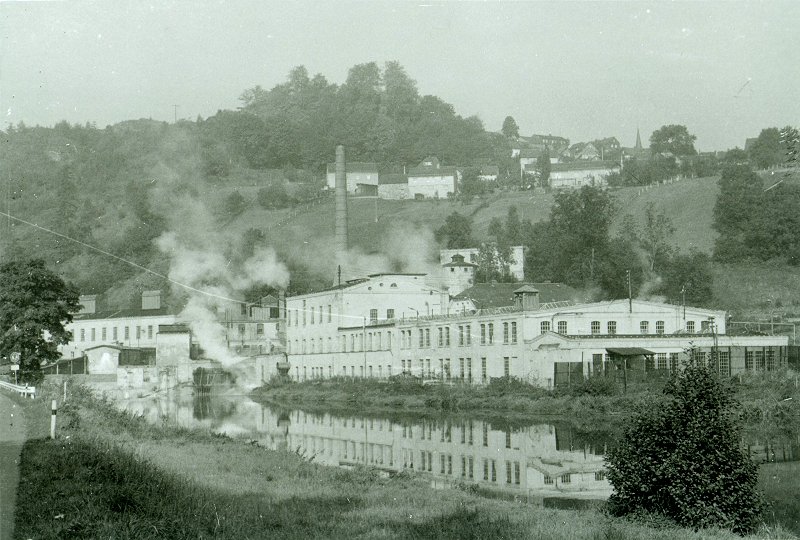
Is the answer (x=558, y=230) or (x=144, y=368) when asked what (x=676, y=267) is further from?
(x=144, y=368)

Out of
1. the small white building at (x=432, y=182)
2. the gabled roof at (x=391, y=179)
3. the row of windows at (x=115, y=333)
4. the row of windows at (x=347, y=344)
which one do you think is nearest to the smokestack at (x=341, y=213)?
the row of windows at (x=347, y=344)

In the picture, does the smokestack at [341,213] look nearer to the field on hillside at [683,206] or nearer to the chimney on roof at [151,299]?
the chimney on roof at [151,299]

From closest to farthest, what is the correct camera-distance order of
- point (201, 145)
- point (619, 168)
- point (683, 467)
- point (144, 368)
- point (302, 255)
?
point (683, 467) < point (144, 368) < point (302, 255) < point (619, 168) < point (201, 145)

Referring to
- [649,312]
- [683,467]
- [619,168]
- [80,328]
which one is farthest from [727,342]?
[619,168]

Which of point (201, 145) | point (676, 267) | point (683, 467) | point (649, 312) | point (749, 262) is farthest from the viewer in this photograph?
point (201, 145)

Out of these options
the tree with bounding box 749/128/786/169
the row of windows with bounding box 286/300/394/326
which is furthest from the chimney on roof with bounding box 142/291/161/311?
the tree with bounding box 749/128/786/169

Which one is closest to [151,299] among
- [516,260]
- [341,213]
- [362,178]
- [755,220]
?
[341,213]

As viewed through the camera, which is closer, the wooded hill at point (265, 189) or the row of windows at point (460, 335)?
the row of windows at point (460, 335)

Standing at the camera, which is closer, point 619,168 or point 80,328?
point 80,328
